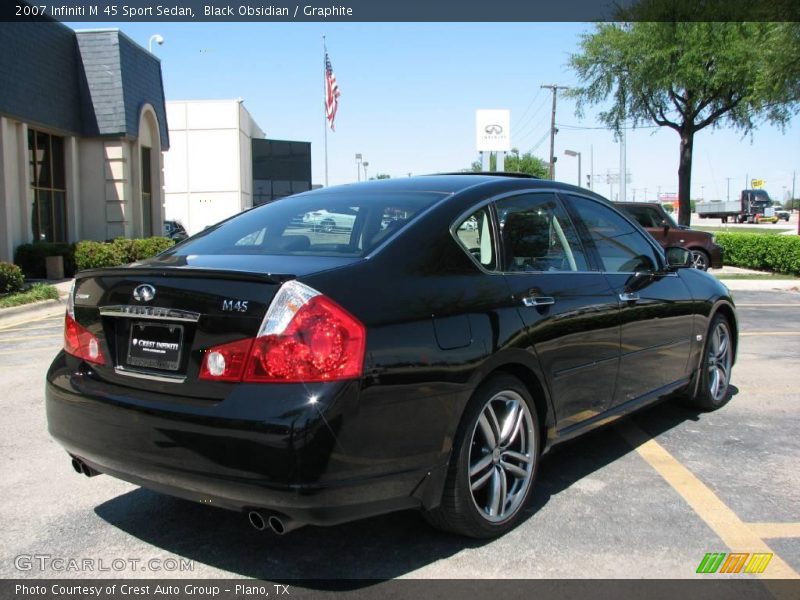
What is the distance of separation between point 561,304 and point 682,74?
23.3 m

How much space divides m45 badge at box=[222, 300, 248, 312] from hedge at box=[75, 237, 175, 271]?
14.6m

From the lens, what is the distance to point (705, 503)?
12.6 ft

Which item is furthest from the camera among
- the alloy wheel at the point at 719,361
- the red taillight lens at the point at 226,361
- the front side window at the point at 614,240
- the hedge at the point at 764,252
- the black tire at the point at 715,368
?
the hedge at the point at 764,252

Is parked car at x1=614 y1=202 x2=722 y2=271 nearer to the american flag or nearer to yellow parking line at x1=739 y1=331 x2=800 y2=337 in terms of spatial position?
yellow parking line at x1=739 y1=331 x2=800 y2=337

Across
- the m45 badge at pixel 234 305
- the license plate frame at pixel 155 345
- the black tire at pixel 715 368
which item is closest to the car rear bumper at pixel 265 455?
the license plate frame at pixel 155 345

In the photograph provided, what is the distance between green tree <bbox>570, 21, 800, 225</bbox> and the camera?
23.5 m

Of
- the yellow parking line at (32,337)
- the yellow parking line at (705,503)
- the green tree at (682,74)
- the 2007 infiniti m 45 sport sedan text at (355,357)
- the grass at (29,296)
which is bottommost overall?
the yellow parking line at (32,337)

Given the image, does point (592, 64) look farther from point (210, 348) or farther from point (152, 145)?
point (210, 348)

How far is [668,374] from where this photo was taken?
487 cm

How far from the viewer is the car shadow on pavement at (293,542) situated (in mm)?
3100

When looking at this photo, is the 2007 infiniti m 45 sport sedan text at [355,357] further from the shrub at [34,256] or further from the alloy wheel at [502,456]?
the shrub at [34,256]

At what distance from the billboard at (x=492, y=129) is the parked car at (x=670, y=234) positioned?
22.5ft

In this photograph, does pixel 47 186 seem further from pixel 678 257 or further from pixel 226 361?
pixel 226 361

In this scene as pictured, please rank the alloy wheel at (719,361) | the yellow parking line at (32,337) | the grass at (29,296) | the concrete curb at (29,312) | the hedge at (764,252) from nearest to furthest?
1. the alloy wheel at (719,361)
2. the yellow parking line at (32,337)
3. the concrete curb at (29,312)
4. the grass at (29,296)
5. the hedge at (764,252)
